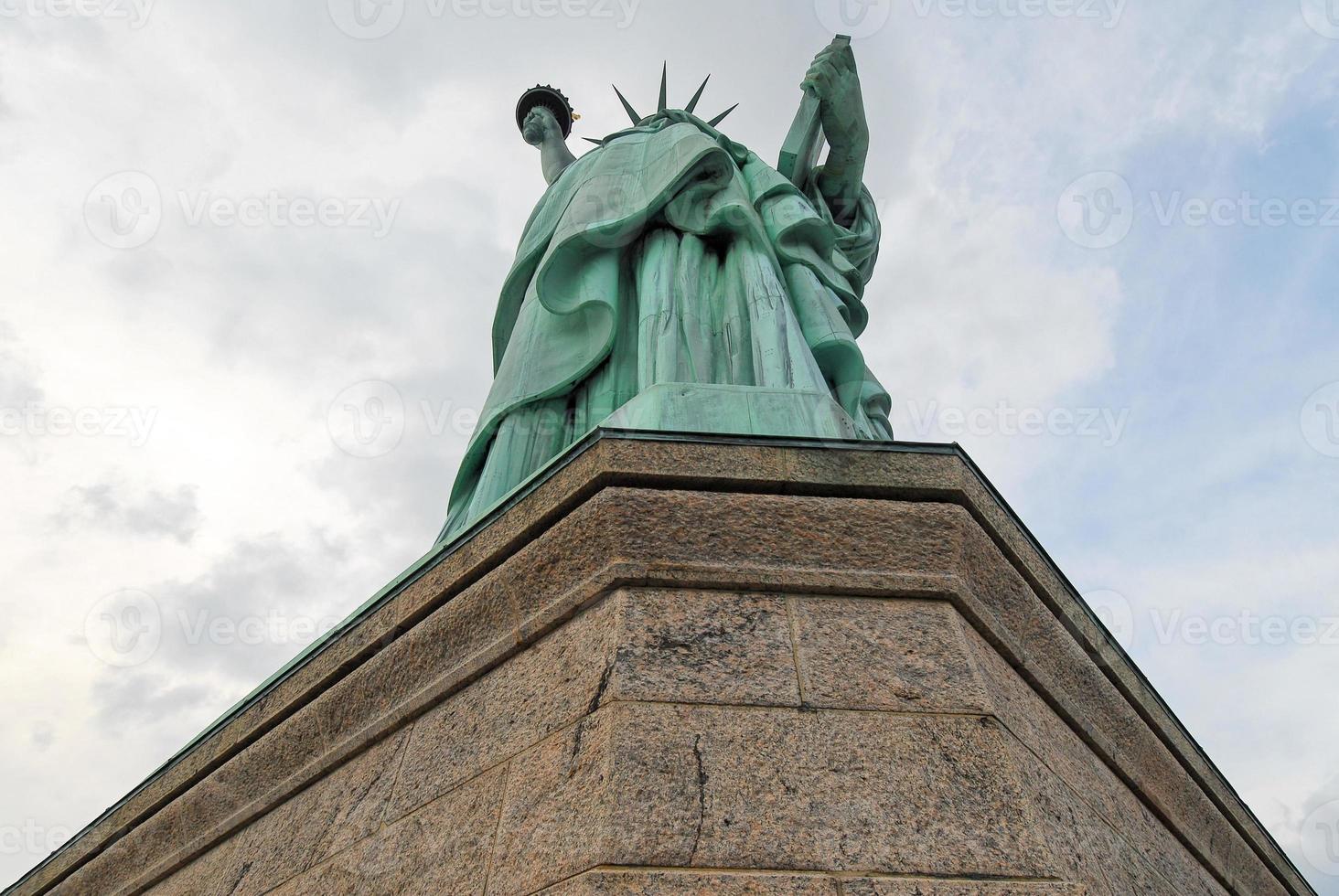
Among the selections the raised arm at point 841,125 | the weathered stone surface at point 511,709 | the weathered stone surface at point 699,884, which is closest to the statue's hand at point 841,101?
the raised arm at point 841,125

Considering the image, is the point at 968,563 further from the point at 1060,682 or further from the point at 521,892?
the point at 521,892

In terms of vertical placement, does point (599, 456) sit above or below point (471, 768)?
above

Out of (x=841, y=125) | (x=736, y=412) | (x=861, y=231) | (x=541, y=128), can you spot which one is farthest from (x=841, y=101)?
(x=736, y=412)

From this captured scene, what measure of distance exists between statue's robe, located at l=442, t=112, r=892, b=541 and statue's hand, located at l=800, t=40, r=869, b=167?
4.71 ft

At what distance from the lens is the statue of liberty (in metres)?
4.86

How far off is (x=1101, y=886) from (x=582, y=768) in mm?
1138

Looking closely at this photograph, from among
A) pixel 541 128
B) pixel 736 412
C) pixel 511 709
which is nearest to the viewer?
pixel 511 709

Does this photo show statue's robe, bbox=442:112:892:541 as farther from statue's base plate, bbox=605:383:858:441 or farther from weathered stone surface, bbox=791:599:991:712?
weathered stone surface, bbox=791:599:991:712

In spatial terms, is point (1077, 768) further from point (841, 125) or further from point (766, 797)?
point (841, 125)

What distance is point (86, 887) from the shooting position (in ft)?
12.3

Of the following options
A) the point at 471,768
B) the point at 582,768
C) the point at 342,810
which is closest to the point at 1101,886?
the point at 582,768

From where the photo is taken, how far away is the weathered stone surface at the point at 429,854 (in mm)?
2092

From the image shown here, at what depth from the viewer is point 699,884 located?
5.63ft

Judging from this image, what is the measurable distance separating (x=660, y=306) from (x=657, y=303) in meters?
0.05
